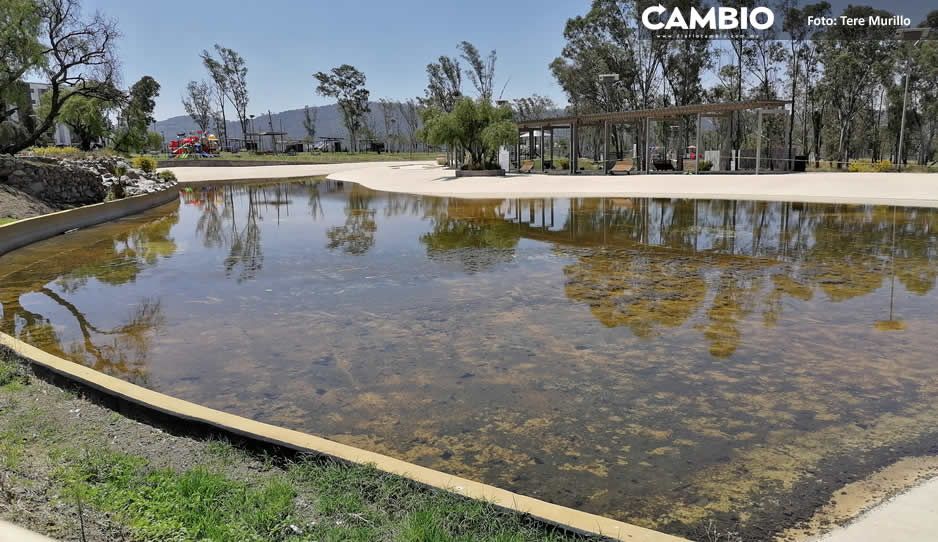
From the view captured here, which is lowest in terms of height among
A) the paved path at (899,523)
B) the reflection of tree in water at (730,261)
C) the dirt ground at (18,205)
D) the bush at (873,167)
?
the paved path at (899,523)

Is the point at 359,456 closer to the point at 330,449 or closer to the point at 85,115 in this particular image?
the point at 330,449

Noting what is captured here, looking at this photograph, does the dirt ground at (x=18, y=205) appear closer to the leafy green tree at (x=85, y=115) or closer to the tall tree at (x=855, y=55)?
the leafy green tree at (x=85, y=115)

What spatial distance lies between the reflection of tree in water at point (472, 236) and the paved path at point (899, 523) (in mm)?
8032

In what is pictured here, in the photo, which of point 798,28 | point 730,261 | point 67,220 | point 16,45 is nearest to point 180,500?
point 730,261

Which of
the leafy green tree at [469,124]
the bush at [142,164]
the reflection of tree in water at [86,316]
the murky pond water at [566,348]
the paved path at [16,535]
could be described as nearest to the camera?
the paved path at [16,535]

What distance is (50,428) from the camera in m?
4.64

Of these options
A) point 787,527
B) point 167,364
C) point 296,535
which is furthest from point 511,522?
point 167,364

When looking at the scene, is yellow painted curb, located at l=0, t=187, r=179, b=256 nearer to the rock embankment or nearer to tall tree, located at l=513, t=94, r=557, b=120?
the rock embankment

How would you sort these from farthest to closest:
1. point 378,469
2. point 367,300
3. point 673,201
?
point 673,201 → point 367,300 → point 378,469

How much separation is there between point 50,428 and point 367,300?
4.81 metres

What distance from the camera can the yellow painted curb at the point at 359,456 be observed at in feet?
11.1

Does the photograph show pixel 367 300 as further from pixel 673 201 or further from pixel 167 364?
pixel 673 201

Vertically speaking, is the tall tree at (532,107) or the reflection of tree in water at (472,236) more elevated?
the tall tree at (532,107)

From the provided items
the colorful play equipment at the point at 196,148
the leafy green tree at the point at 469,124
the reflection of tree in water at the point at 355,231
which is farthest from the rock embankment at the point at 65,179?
the colorful play equipment at the point at 196,148
